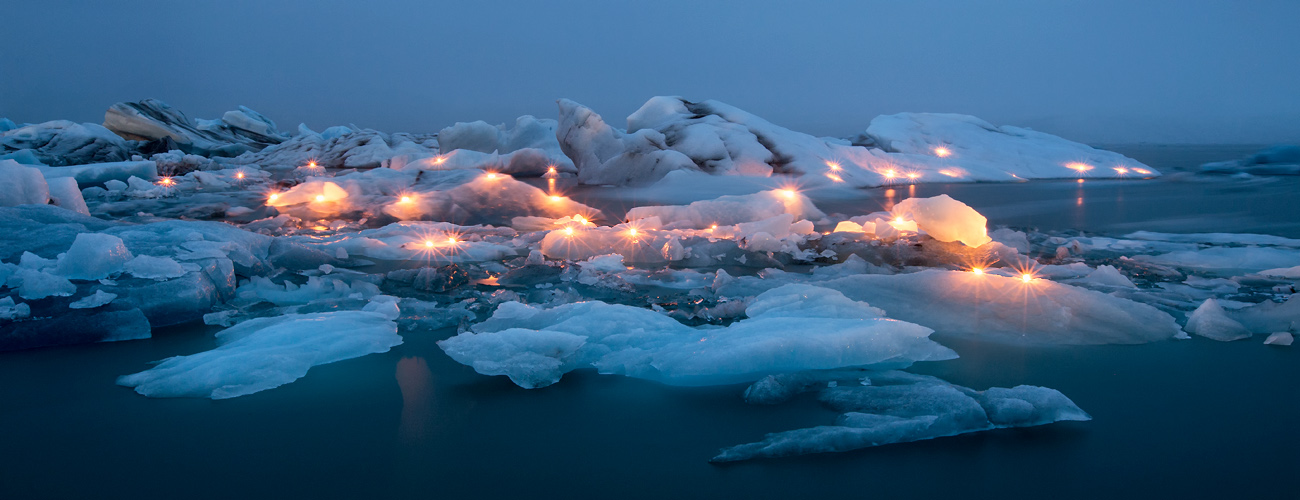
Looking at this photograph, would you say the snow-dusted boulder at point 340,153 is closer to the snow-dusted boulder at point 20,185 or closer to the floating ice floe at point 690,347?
the snow-dusted boulder at point 20,185

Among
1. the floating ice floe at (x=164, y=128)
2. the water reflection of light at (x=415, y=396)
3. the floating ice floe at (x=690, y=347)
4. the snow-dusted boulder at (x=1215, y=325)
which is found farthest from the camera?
→ the floating ice floe at (x=164, y=128)

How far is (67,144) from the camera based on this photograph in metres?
17.1

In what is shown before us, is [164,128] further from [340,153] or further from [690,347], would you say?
[690,347]

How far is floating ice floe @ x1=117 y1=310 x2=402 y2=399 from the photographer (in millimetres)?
2281

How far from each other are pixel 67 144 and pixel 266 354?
20277 mm

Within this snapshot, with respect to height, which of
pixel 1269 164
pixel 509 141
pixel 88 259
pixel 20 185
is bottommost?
pixel 88 259

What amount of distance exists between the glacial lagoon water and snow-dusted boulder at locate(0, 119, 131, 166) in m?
18.6

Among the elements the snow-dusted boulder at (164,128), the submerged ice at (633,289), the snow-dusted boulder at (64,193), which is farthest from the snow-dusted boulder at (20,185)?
the snow-dusted boulder at (164,128)

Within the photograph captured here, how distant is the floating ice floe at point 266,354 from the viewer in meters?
2.28

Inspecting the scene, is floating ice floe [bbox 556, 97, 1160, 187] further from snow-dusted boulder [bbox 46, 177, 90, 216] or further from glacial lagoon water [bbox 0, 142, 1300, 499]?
glacial lagoon water [bbox 0, 142, 1300, 499]

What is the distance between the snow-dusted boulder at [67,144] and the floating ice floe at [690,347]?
63.5 feet

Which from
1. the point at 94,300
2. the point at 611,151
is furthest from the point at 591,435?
the point at 611,151

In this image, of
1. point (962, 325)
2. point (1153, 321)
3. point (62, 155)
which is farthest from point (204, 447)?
point (62, 155)

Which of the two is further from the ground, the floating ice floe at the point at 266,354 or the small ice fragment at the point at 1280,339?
the floating ice floe at the point at 266,354
